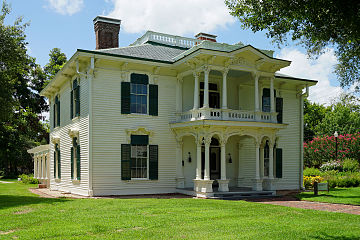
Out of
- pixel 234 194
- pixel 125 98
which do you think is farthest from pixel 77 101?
pixel 234 194

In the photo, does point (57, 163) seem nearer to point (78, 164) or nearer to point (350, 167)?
point (78, 164)

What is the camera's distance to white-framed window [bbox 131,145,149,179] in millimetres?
18234

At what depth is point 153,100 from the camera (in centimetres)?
1889

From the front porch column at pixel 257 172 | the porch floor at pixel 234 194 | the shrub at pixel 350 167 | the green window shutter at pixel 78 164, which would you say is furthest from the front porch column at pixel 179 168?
the shrub at pixel 350 167

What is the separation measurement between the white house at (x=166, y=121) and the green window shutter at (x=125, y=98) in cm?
5

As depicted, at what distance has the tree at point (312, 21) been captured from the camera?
30.8 feet

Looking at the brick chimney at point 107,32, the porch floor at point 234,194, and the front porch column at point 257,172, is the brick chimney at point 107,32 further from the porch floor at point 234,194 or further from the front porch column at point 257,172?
the front porch column at point 257,172

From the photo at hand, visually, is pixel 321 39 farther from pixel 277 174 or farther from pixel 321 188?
pixel 277 174

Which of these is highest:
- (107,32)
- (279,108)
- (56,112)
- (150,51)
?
(107,32)

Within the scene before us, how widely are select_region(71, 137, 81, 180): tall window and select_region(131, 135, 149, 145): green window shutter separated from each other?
2.85 metres

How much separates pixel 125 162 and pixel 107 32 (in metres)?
8.71

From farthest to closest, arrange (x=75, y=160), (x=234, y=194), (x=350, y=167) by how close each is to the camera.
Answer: (x=350, y=167)
(x=75, y=160)
(x=234, y=194)

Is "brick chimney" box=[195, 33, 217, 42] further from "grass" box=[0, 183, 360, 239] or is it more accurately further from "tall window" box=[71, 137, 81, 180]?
"grass" box=[0, 183, 360, 239]

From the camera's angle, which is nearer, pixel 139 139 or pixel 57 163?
pixel 139 139
